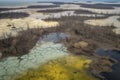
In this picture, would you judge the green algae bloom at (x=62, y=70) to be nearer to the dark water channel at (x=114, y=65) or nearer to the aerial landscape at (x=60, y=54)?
the aerial landscape at (x=60, y=54)

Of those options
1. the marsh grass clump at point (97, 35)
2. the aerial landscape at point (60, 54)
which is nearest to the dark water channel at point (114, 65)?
the aerial landscape at point (60, 54)

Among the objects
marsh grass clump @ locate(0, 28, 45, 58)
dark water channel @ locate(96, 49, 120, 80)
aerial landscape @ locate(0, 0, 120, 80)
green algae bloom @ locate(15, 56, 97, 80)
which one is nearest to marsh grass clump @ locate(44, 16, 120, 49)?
aerial landscape @ locate(0, 0, 120, 80)

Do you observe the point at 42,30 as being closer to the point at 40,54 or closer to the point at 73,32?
the point at 73,32

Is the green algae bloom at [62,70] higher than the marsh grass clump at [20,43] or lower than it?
lower

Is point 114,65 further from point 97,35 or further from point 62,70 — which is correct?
point 97,35

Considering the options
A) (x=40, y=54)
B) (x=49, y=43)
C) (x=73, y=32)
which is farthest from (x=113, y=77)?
(x=73, y=32)

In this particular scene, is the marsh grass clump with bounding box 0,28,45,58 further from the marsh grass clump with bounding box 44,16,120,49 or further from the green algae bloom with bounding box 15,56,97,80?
the marsh grass clump with bounding box 44,16,120,49

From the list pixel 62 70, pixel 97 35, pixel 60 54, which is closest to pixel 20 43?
pixel 60 54
